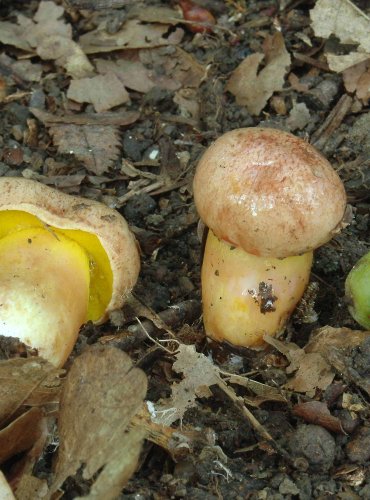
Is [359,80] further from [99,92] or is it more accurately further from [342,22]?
[99,92]

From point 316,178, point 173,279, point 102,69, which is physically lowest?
point 173,279

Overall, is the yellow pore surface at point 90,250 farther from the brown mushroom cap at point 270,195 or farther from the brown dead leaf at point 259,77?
the brown dead leaf at point 259,77

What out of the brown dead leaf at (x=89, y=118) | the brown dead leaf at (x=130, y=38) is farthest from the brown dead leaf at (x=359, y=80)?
the brown dead leaf at (x=89, y=118)

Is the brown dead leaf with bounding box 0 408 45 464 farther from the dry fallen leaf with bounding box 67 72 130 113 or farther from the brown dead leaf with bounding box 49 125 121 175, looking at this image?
the dry fallen leaf with bounding box 67 72 130 113

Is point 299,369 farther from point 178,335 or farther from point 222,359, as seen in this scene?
point 178,335

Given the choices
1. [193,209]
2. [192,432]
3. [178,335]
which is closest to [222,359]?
[178,335]

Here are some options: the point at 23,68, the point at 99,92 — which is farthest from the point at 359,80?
the point at 23,68
